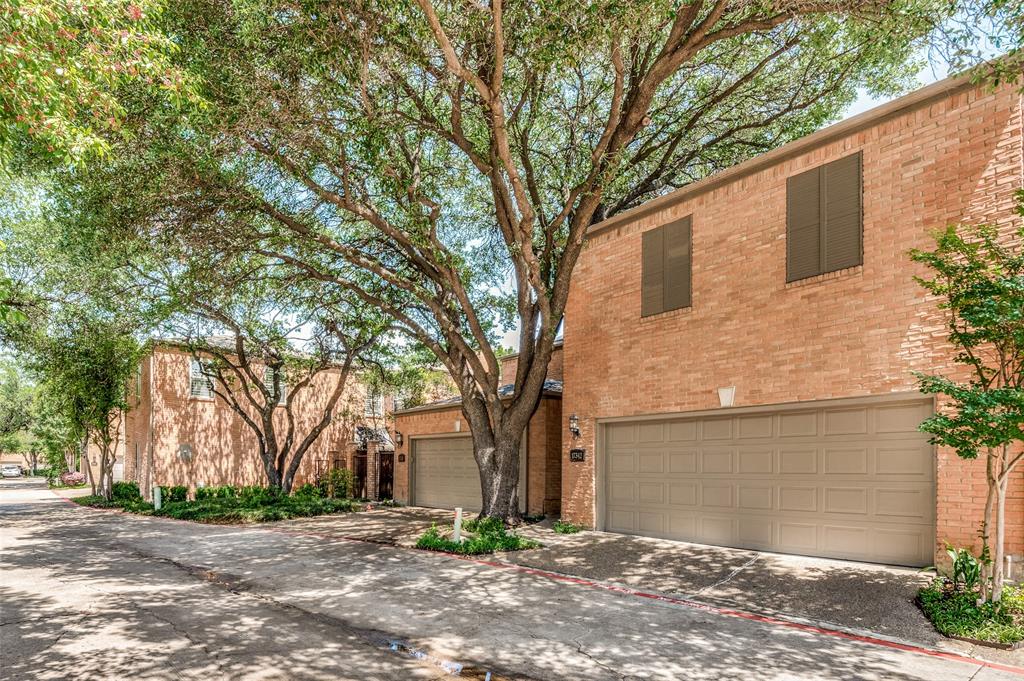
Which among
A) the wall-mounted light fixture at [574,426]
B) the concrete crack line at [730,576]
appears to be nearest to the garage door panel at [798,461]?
the concrete crack line at [730,576]

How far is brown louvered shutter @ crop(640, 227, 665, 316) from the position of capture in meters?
12.2

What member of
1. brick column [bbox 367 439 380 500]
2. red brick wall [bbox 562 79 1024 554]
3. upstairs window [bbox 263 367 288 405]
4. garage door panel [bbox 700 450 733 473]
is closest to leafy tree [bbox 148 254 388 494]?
upstairs window [bbox 263 367 288 405]

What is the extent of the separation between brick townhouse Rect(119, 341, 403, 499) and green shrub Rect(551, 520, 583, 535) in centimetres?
1186

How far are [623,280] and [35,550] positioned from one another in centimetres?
1275

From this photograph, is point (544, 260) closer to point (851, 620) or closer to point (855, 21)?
point (855, 21)

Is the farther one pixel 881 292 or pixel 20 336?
pixel 20 336

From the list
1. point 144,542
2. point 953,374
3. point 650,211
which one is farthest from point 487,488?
point 953,374

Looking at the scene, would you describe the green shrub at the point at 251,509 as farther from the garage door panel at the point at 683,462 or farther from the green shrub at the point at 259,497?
the garage door panel at the point at 683,462

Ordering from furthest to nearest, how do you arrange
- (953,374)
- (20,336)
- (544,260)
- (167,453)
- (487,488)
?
(167,453) → (20,336) → (544,260) → (487,488) → (953,374)

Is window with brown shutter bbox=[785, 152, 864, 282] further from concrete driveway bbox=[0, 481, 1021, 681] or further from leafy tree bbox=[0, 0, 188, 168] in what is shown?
leafy tree bbox=[0, 0, 188, 168]

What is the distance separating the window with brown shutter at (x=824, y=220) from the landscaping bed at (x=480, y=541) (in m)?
6.38

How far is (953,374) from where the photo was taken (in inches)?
311

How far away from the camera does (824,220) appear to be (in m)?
9.66

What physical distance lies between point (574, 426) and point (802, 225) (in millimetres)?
6096
